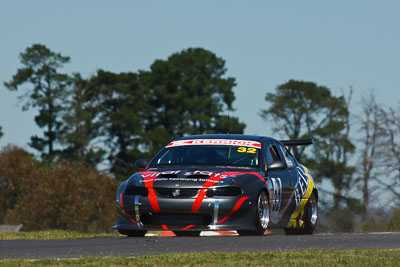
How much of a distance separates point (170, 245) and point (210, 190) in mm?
1873

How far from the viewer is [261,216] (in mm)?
13930

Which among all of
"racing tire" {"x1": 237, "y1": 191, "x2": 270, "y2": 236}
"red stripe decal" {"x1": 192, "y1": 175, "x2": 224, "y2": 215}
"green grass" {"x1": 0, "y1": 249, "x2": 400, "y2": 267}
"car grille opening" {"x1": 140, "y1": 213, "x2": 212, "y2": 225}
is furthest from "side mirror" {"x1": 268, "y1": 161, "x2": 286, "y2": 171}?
"green grass" {"x1": 0, "y1": 249, "x2": 400, "y2": 267}

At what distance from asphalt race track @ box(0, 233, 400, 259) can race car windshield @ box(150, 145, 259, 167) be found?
6.06 feet

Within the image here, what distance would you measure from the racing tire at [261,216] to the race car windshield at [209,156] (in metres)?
0.66

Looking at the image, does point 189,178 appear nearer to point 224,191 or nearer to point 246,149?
point 224,191

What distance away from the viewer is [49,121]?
81.1 meters

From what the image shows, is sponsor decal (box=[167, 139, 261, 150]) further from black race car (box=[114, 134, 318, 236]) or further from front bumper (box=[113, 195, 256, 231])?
front bumper (box=[113, 195, 256, 231])

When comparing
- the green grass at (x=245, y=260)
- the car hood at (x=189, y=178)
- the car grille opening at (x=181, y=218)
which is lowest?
the green grass at (x=245, y=260)

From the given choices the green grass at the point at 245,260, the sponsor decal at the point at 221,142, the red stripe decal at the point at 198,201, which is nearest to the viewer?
the green grass at the point at 245,260

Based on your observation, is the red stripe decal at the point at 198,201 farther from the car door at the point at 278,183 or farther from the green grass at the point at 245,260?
the green grass at the point at 245,260

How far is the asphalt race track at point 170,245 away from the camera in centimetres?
1046

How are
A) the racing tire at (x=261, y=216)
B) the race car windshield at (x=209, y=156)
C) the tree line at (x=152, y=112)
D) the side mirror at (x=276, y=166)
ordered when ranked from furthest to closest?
1. the tree line at (x=152, y=112)
2. the race car windshield at (x=209, y=156)
3. the side mirror at (x=276, y=166)
4. the racing tire at (x=261, y=216)

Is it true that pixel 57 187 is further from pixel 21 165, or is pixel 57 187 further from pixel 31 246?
pixel 31 246

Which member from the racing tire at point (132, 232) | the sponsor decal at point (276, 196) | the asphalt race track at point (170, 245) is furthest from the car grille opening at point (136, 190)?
the sponsor decal at point (276, 196)
